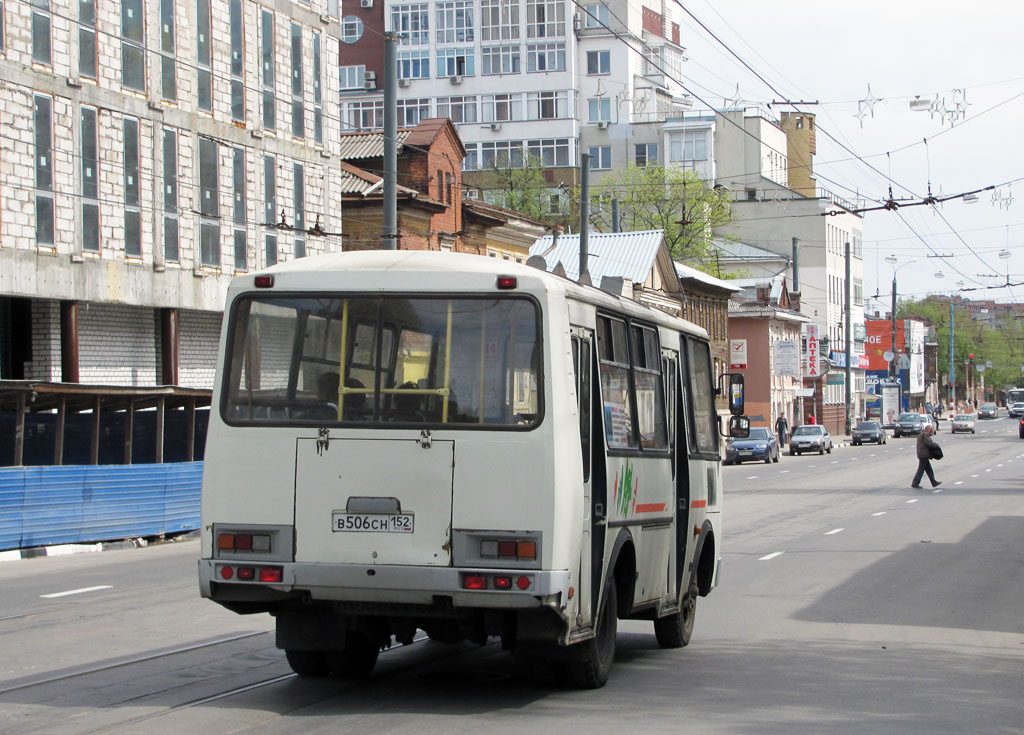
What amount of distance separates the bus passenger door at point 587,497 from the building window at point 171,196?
24062mm

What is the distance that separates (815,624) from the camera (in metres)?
13.1

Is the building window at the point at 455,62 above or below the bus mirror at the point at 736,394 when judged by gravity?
above

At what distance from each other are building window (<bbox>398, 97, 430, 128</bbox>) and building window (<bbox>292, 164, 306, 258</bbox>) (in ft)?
185

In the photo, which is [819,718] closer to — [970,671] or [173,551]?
[970,671]

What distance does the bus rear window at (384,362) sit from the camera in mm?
8336

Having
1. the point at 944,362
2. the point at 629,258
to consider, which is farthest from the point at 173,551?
the point at 944,362

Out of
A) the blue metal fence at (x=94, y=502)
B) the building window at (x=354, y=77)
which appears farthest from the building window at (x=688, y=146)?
the blue metal fence at (x=94, y=502)

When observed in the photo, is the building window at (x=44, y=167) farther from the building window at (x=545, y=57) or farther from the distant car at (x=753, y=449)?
the building window at (x=545, y=57)

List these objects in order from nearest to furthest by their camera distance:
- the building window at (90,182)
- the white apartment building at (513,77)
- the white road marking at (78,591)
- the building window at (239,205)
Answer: the white road marking at (78,591)
the building window at (90,182)
the building window at (239,205)
the white apartment building at (513,77)

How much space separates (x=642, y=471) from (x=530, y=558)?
208cm

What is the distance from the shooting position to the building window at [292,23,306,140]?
1438 inches

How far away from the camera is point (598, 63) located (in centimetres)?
9100

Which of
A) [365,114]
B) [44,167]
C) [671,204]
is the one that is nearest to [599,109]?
[671,204]

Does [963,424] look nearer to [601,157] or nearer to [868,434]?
[868,434]
